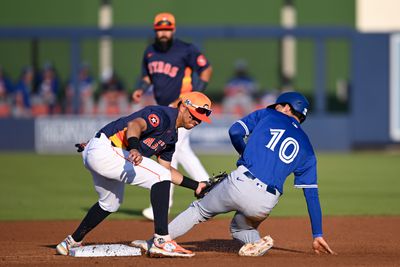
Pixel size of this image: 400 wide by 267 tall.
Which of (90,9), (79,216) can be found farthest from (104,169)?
(90,9)

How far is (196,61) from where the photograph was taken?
10.9 metres

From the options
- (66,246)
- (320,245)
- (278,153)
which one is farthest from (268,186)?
(66,246)

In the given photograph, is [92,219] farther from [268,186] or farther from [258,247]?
[268,186]

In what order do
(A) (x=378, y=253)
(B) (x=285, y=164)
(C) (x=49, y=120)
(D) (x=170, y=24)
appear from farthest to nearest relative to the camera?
1. (C) (x=49, y=120)
2. (D) (x=170, y=24)
3. (A) (x=378, y=253)
4. (B) (x=285, y=164)

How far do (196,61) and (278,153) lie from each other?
377 centimetres

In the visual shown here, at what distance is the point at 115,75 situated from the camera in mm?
22031

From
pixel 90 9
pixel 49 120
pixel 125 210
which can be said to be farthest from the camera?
pixel 90 9

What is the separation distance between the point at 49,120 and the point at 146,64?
9994mm

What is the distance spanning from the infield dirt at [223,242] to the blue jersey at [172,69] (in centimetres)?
154

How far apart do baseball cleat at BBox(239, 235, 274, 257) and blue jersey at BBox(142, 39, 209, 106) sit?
3.50m

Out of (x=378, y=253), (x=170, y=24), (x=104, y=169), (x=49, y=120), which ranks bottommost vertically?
(x=49, y=120)

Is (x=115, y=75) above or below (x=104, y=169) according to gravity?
below

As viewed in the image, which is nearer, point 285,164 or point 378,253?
point 285,164

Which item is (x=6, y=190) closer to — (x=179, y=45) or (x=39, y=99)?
(x=179, y=45)
